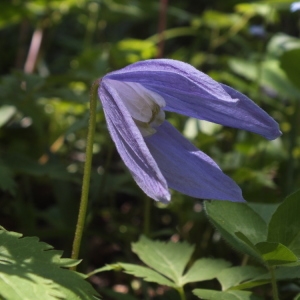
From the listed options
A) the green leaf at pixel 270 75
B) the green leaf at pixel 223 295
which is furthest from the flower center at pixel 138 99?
the green leaf at pixel 270 75

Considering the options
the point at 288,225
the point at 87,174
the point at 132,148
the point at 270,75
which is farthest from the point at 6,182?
the point at 270,75

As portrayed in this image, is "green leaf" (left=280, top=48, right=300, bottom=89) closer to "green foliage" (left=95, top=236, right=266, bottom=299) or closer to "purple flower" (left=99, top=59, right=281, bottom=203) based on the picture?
"green foliage" (left=95, top=236, right=266, bottom=299)

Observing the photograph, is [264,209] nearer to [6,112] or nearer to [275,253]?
[275,253]

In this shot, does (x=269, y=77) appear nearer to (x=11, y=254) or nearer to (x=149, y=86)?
(x=149, y=86)

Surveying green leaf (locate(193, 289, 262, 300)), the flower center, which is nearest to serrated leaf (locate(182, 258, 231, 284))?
green leaf (locate(193, 289, 262, 300))

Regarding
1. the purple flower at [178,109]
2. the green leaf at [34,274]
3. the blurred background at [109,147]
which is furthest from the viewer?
the blurred background at [109,147]

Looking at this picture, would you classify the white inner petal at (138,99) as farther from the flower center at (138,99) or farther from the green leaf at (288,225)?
the green leaf at (288,225)

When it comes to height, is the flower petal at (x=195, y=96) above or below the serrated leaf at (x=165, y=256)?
above
